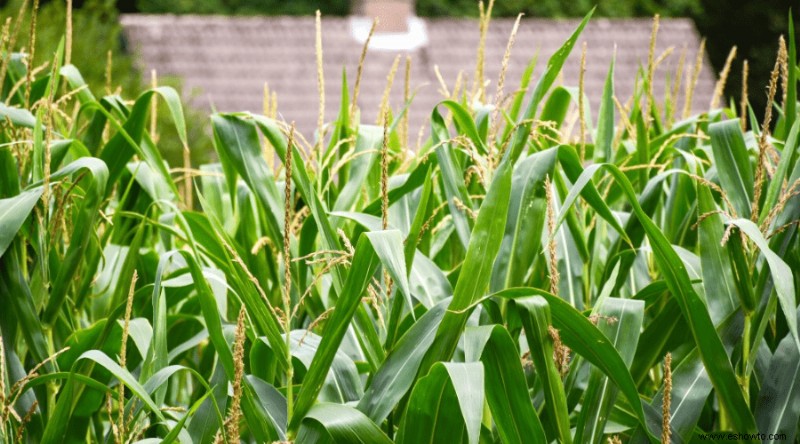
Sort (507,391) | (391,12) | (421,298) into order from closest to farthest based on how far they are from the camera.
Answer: (507,391) → (421,298) → (391,12)

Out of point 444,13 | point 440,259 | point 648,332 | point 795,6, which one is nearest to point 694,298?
point 648,332

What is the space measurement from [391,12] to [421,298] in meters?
9.40

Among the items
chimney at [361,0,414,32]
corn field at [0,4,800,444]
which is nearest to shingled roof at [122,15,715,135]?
chimney at [361,0,414,32]

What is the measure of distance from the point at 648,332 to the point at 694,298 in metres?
0.14

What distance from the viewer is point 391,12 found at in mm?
10242

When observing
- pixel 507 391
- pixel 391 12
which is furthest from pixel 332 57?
pixel 507 391

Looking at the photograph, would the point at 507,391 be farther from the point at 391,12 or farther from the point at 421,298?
the point at 391,12

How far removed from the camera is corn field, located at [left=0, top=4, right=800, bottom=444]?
95 centimetres

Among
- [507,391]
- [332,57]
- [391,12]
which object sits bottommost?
[332,57]

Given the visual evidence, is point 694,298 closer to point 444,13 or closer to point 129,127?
point 129,127

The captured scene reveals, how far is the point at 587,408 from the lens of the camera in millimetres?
1034

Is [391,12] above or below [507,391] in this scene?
below

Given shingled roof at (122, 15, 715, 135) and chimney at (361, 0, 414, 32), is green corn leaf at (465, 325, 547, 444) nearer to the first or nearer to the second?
shingled roof at (122, 15, 715, 135)

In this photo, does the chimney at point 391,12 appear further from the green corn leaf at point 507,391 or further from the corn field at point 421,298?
the green corn leaf at point 507,391
